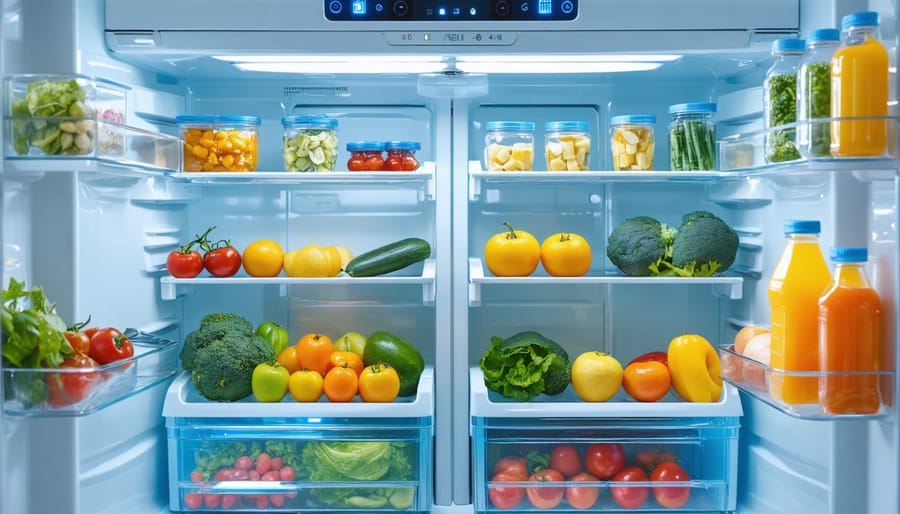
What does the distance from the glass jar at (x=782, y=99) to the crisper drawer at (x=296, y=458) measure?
0.97 meters

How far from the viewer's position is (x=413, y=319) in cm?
251

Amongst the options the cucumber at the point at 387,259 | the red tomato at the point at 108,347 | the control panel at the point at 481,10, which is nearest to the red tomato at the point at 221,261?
the cucumber at the point at 387,259

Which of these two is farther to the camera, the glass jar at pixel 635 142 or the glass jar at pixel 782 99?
the glass jar at pixel 635 142

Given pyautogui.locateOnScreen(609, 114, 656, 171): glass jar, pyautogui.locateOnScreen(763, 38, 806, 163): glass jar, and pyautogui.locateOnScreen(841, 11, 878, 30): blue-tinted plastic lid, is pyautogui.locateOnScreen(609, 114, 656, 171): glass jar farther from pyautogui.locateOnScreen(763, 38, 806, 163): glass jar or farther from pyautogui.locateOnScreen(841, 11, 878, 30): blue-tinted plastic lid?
pyautogui.locateOnScreen(841, 11, 878, 30): blue-tinted plastic lid

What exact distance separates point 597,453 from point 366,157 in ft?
3.00

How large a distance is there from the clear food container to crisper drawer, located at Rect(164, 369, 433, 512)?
0.55 metres

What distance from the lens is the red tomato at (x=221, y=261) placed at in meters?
2.28

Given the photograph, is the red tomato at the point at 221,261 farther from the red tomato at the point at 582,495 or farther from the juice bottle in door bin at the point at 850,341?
the juice bottle in door bin at the point at 850,341

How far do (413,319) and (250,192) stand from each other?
A: 1.87 ft

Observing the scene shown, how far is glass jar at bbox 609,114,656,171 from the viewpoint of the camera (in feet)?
7.31

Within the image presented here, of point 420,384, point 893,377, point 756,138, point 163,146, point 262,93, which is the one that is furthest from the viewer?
point 262,93

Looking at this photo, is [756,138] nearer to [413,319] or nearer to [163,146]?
[413,319]

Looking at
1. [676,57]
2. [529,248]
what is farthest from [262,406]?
[676,57]

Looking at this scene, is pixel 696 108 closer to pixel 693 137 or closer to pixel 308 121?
pixel 693 137
